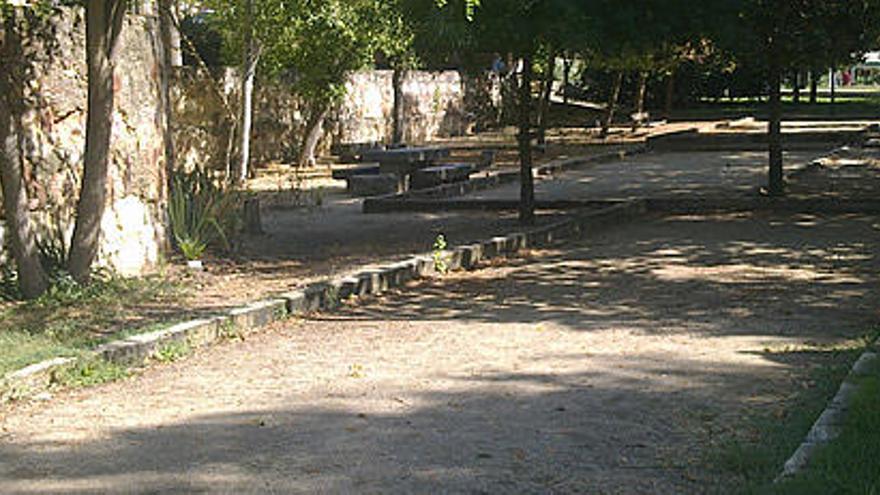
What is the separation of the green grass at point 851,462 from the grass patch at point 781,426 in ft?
0.53

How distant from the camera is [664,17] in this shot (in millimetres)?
13969

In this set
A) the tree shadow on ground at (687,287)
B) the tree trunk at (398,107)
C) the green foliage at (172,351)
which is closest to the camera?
the green foliage at (172,351)

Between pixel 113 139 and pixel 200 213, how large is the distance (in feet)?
6.00

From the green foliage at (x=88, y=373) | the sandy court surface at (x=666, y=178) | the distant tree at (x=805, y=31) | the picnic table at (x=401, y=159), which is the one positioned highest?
the distant tree at (x=805, y=31)

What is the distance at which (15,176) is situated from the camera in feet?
32.9

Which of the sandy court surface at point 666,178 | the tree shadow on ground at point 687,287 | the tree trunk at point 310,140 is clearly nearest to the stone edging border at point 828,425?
the tree shadow on ground at point 687,287

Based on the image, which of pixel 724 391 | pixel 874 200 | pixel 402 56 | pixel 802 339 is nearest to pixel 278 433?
pixel 724 391

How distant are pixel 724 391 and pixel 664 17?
771cm

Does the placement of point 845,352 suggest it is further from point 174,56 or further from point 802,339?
point 174,56

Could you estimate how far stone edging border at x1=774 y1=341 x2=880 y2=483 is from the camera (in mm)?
5062

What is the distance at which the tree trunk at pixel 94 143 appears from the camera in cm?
1059

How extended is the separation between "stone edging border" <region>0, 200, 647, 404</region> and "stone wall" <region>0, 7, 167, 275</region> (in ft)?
6.82

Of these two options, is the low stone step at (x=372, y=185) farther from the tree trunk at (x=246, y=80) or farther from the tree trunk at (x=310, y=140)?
the tree trunk at (x=310, y=140)

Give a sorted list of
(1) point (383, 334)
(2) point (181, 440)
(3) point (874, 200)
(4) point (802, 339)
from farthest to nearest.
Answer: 1. (3) point (874, 200)
2. (1) point (383, 334)
3. (4) point (802, 339)
4. (2) point (181, 440)
